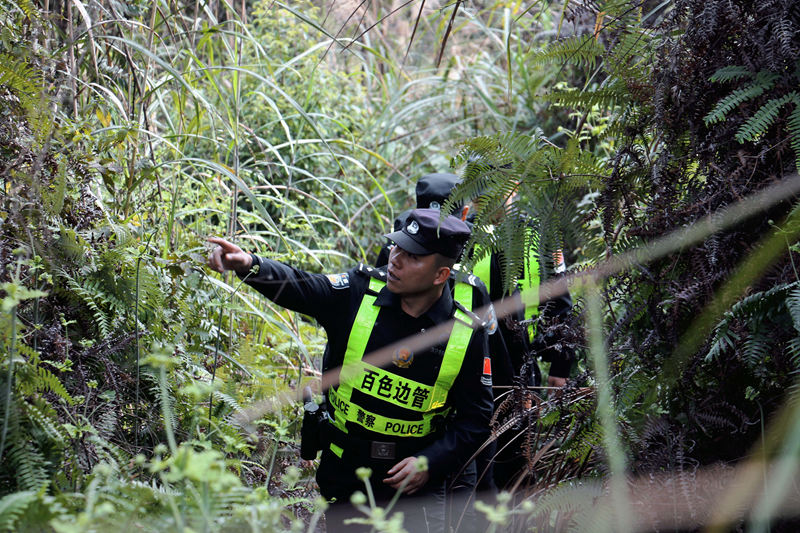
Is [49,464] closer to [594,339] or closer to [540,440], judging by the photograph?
[594,339]

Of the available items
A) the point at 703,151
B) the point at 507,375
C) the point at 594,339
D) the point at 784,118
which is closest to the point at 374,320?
the point at 507,375

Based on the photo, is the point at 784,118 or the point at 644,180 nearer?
the point at 784,118

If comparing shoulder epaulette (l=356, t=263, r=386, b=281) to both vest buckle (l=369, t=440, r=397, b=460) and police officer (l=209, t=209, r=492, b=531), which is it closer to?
police officer (l=209, t=209, r=492, b=531)

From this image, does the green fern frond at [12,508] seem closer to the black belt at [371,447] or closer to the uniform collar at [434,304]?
the black belt at [371,447]

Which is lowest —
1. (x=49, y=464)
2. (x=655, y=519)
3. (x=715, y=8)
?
(x=655, y=519)

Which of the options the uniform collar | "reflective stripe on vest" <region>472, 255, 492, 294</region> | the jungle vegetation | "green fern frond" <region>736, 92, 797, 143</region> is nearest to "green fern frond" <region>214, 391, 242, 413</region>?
the jungle vegetation

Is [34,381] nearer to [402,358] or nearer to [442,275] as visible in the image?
[402,358]

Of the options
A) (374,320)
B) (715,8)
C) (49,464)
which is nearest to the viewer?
(49,464)

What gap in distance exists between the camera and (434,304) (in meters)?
3.06

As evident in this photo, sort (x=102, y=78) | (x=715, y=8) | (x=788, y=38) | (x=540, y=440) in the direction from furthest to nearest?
(x=102, y=78) < (x=540, y=440) < (x=715, y=8) < (x=788, y=38)

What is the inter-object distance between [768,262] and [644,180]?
501 millimetres

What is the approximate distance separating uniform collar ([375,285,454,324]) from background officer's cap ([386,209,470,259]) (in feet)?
0.64

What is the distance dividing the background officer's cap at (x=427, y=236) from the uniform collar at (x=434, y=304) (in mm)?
194

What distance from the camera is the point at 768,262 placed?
1901 mm
